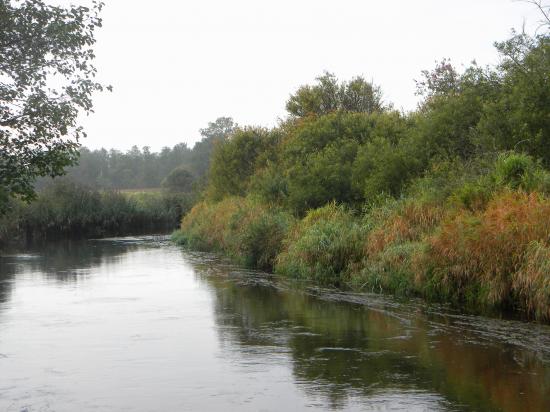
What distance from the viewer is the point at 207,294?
22391mm

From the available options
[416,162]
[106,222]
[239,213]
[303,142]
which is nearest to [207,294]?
[416,162]

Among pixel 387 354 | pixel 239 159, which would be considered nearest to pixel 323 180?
pixel 387 354

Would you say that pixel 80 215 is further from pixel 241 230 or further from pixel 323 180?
pixel 323 180

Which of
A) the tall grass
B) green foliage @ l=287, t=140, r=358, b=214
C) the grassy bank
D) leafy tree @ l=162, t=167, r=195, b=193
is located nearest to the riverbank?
the tall grass

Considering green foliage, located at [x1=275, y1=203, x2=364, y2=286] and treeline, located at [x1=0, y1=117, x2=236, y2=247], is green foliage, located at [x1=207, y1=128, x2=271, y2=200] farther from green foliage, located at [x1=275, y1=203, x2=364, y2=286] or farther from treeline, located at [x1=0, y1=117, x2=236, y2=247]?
green foliage, located at [x1=275, y1=203, x2=364, y2=286]

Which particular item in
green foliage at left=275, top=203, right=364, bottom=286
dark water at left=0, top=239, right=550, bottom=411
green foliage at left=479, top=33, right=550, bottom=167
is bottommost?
dark water at left=0, top=239, right=550, bottom=411

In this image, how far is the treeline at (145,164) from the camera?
430 ft

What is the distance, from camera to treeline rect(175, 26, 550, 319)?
16.4 metres

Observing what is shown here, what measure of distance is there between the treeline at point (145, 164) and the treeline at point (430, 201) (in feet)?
300

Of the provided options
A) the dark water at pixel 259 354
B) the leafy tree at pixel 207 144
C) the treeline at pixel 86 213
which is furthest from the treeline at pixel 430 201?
the leafy tree at pixel 207 144

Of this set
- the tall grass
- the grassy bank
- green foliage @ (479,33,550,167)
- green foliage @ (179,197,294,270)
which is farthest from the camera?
the grassy bank

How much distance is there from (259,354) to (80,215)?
52.5m

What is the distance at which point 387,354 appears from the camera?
13258 mm

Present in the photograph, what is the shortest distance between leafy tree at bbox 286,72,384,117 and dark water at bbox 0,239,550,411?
28249mm
